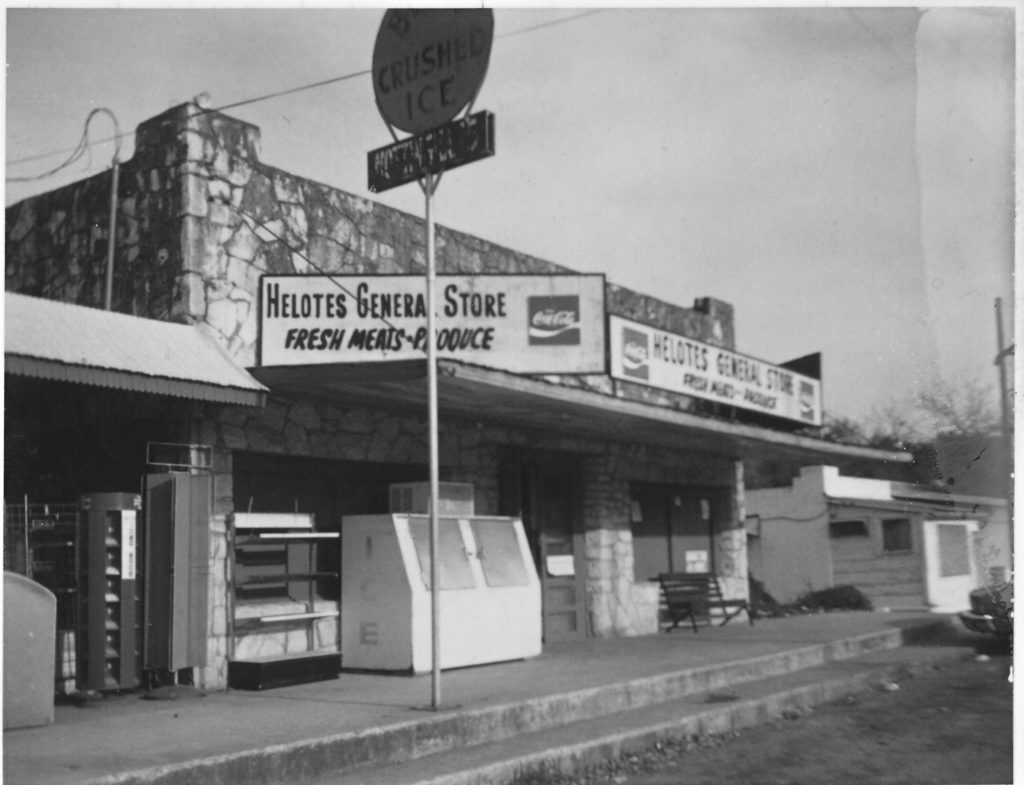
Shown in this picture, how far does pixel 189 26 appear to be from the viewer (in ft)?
26.9

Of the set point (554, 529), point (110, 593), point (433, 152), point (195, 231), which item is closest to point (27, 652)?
point (110, 593)

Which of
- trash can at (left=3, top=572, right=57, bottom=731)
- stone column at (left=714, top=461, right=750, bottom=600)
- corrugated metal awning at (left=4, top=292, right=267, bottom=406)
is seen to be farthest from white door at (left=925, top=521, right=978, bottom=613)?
trash can at (left=3, top=572, right=57, bottom=731)

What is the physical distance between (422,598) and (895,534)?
1474 centimetres

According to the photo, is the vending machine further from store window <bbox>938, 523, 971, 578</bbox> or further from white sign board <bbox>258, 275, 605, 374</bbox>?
store window <bbox>938, 523, 971, 578</bbox>

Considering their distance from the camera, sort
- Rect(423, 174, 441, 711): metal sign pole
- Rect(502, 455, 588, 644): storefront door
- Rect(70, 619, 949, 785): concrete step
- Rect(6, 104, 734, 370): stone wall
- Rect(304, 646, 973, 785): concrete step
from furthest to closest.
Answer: Rect(502, 455, 588, 644): storefront door
Rect(6, 104, 734, 370): stone wall
Rect(423, 174, 441, 711): metal sign pole
Rect(304, 646, 973, 785): concrete step
Rect(70, 619, 949, 785): concrete step

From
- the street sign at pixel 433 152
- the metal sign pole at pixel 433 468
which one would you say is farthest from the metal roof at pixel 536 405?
the street sign at pixel 433 152

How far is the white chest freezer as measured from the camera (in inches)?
397

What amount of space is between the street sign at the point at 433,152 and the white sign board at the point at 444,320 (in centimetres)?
215

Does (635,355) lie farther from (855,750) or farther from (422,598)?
(855,750)

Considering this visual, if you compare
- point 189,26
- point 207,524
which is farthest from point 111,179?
point 207,524

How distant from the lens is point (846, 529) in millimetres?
22453

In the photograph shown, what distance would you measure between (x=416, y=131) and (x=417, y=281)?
99.2 inches

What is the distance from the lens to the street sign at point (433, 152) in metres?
7.47

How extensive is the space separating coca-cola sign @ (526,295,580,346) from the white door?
39.8 feet
